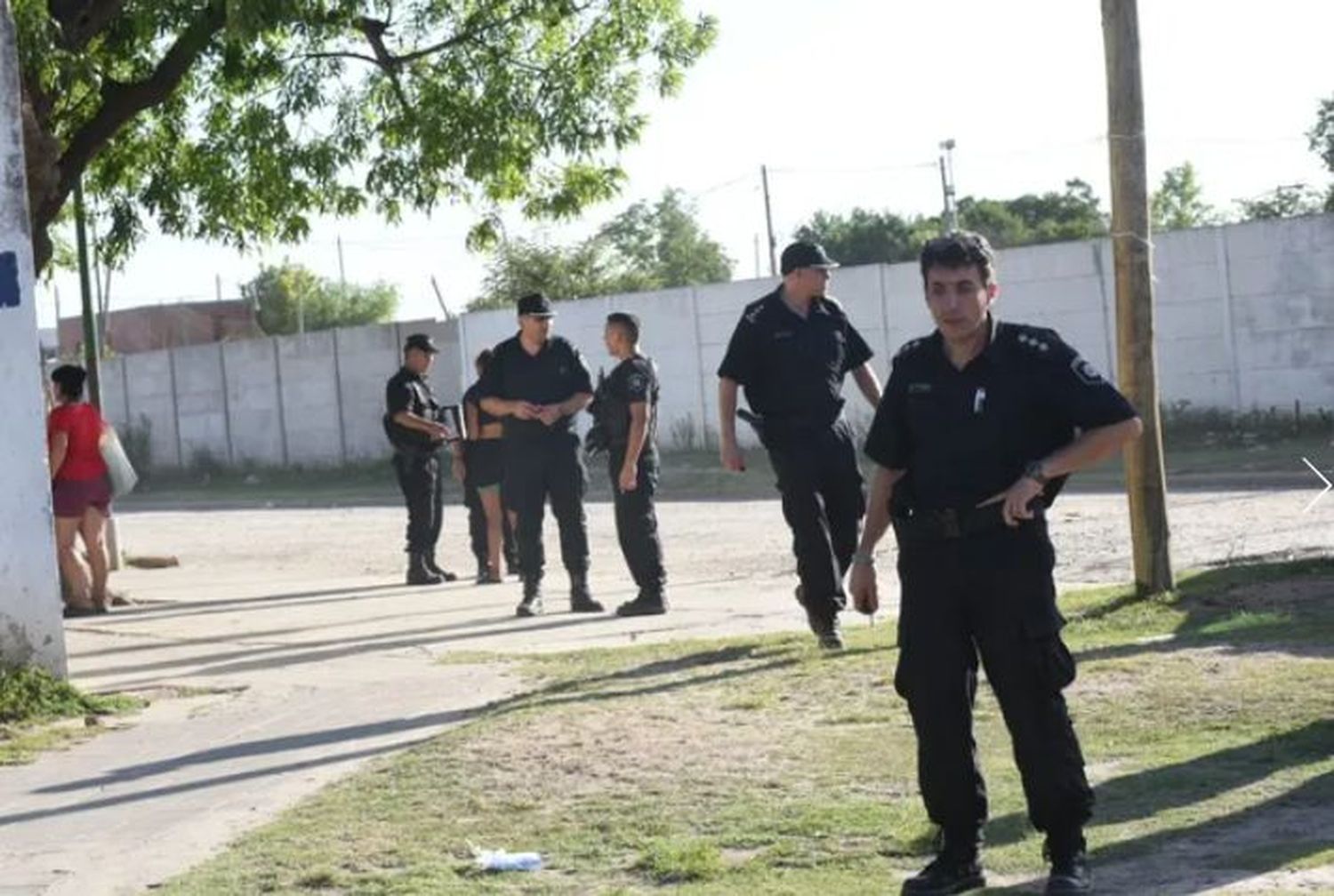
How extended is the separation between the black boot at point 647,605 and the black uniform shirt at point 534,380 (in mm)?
1210

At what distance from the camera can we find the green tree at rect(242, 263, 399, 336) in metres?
75.4

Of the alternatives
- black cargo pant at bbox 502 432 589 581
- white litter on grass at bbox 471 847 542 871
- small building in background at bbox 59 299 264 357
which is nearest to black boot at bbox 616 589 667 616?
black cargo pant at bbox 502 432 589 581

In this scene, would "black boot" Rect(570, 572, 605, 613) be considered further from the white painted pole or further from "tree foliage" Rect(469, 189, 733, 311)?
"tree foliage" Rect(469, 189, 733, 311)

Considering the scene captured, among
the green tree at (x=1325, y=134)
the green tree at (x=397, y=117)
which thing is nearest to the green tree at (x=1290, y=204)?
the green tree at (x=1325, y=134)

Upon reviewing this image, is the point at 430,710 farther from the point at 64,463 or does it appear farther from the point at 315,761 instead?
the point at 64,463

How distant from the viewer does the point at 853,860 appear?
268 inches

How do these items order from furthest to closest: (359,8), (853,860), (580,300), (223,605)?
(580,300)
(223,605)
(359,8)
(853,860)

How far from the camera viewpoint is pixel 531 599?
48.8ft

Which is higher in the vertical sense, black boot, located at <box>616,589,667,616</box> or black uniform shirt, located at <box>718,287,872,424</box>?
black uniform shirt, located at <box>718,287,872,424</box>

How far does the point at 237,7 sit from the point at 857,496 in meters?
4.96

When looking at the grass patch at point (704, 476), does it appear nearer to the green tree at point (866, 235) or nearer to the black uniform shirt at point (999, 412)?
the black uniform shirt at point (999, 412)

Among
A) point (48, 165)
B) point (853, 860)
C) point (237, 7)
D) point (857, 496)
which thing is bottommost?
point (853, 860)

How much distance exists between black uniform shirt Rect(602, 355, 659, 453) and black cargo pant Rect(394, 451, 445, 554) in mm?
3561

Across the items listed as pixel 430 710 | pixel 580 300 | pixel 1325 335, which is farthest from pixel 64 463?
pixel 580 300
